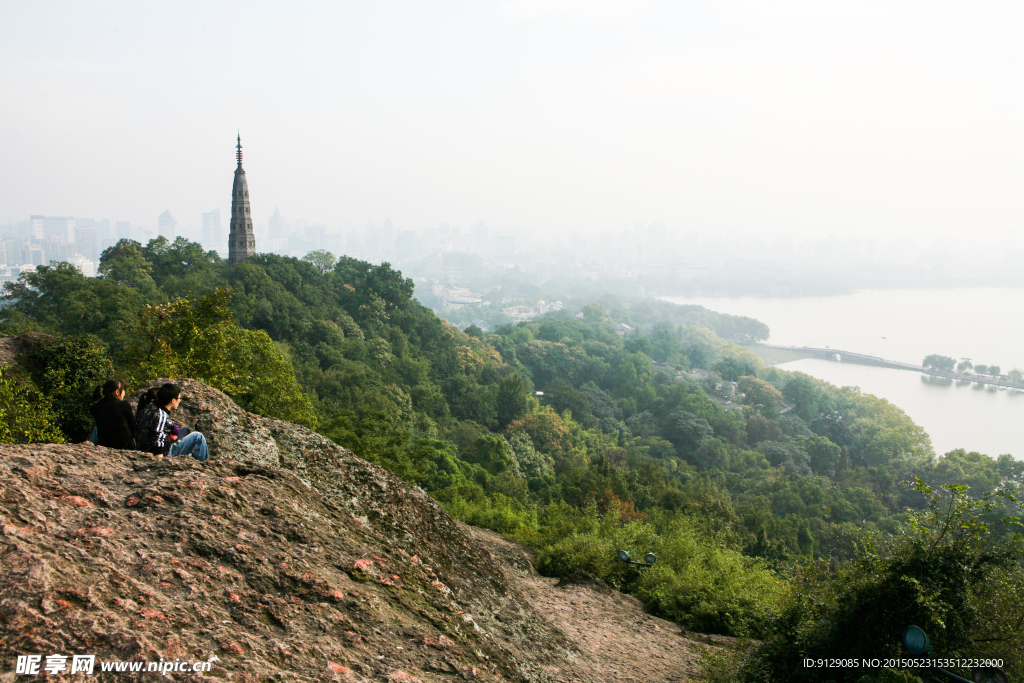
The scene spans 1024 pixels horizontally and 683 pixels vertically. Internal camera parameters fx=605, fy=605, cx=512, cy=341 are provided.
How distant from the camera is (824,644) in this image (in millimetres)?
7141

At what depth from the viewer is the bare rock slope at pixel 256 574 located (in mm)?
4012

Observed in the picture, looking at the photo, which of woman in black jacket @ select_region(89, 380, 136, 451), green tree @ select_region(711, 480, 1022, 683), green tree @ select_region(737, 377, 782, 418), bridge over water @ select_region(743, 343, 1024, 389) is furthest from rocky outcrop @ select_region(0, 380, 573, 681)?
bridge over water @ select_region(743, 343, 1024, 389)

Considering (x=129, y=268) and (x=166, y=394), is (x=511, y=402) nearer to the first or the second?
(x=129, y=268)

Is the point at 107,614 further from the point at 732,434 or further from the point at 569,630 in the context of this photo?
the point at 732,434

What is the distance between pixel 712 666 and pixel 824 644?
1.60 meters

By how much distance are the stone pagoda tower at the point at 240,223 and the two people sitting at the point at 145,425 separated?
4956cm

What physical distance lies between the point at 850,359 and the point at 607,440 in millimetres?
83398

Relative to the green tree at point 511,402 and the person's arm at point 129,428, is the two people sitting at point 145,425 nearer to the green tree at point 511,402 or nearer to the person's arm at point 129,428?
the person's arm at point 129,428

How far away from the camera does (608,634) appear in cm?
938

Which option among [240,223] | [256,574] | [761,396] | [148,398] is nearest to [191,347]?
[148,398]

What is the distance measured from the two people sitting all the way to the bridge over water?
11089 centimetres

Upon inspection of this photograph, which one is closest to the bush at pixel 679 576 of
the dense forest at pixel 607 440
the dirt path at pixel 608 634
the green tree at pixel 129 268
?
the dense forest at pixel 607 440

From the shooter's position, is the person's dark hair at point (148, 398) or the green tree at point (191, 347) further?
the green tree at point (191, 347)

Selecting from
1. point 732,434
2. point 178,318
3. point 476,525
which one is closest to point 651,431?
point 732,434
